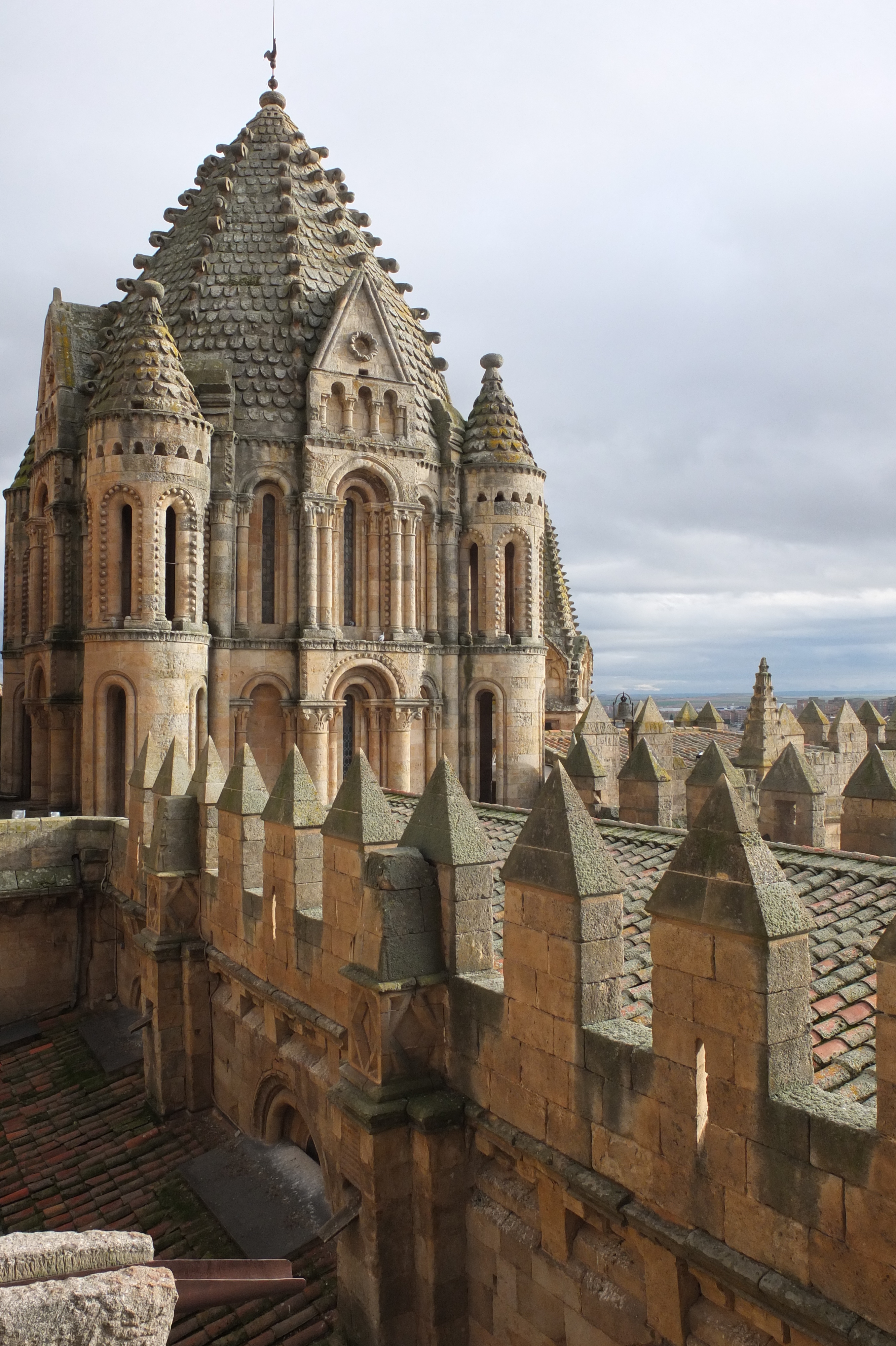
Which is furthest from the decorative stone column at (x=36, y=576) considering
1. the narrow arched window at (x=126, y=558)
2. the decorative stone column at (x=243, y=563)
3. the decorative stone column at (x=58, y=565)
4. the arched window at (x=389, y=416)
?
the arched window at (x=389, y=416)

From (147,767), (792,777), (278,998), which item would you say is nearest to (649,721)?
(792,777)

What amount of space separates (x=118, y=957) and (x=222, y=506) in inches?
395

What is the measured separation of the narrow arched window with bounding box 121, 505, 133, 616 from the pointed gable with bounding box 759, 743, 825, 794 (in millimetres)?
13519

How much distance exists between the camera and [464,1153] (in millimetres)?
7980

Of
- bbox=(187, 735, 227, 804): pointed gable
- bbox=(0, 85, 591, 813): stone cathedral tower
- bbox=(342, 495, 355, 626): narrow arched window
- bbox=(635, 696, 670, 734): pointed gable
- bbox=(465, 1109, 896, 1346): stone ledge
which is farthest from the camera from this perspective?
bbox=(342, 495, 355, 626): narrow arched window

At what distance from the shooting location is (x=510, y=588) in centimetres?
2573

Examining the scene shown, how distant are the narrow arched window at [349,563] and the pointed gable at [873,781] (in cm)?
1375

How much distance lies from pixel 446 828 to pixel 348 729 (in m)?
16.2

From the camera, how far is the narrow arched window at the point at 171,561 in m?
20.7

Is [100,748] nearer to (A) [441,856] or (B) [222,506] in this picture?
(B) [222,506]

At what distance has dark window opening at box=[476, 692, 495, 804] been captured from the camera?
25625 millimetres

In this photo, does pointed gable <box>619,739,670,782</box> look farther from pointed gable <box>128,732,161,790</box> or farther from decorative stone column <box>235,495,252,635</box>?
decorative stone column <box>235,495,252,635</box>

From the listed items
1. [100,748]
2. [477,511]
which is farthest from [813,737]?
[100,748]

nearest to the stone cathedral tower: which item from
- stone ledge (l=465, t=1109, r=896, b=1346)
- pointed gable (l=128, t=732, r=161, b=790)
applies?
pointed gable (l=128, t=732, r=161, b=790)
